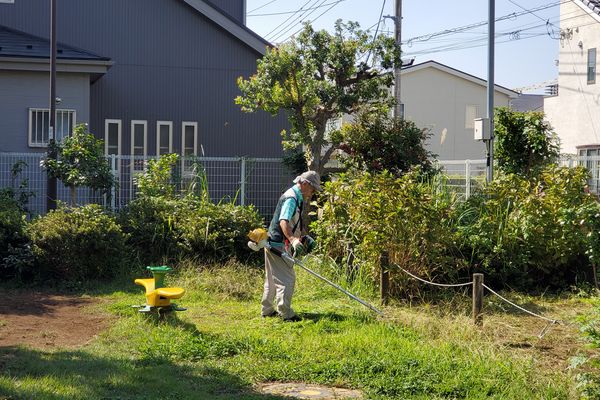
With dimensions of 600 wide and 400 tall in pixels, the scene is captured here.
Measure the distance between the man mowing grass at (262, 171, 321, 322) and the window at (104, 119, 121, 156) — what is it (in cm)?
1203

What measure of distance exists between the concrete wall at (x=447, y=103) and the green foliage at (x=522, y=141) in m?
23.1

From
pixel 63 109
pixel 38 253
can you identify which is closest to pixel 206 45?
pixel 63 109

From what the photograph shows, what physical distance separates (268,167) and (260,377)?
9.83m

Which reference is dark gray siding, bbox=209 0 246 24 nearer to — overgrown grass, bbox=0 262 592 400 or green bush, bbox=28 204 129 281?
Result: green bush, bbox=28 204 129 281

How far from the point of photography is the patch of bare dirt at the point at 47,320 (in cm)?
804

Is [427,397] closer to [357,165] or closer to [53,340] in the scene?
[53,340]

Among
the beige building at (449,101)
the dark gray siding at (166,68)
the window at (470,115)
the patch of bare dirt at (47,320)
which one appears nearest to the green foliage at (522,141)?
the patch of bare dirt at (47,320)

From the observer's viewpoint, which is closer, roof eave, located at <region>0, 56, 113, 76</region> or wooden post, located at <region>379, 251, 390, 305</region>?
wooden post, located at <region>379, 251, 390, 305</region>

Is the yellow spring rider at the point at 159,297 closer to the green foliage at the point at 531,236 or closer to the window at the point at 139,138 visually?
the green foliage at the point at 531,236

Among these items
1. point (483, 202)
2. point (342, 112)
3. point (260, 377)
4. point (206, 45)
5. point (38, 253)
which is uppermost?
point (206, 45)

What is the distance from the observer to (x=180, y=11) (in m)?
20.6

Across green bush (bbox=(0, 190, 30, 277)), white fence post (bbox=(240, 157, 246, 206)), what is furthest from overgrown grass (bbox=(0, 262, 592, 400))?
white fence post (bbox=(240, 157, 246, 206))

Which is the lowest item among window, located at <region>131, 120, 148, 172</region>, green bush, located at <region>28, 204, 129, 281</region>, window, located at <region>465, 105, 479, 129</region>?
green bush, located at <region>28, 204, 129, 281</region>

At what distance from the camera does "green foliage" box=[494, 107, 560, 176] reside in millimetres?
13336
